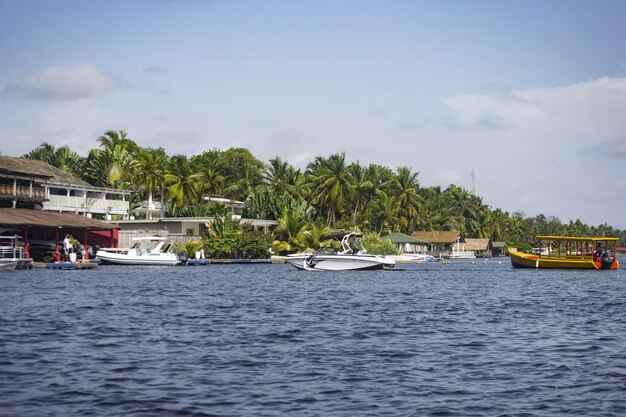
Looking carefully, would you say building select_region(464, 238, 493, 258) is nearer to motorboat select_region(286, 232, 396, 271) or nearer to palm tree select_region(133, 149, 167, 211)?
palm tree select_region(133, 149, 167, 211)

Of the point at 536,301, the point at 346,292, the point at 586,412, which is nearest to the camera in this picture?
the point at 586,412

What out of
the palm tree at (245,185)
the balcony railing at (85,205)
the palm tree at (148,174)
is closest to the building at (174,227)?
the balcony railing at (85,205)

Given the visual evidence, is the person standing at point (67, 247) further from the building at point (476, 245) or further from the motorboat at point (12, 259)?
the building at point (476, 245)

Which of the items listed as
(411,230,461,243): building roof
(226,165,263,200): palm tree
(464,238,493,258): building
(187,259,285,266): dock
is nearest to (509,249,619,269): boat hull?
(187,259,285,266): dock

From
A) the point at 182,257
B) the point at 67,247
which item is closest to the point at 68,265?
the point at 67,247

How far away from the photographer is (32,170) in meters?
77.1

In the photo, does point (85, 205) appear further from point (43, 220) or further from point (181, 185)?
point (43, 220)

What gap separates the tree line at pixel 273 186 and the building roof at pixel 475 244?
4.22 m

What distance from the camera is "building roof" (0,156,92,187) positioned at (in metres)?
73.8

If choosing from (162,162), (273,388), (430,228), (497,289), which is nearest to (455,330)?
(273,388)

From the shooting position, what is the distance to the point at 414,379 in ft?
55.9

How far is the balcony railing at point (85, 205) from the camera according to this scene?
3167 inches

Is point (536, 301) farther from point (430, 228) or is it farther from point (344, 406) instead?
point (430, 228)

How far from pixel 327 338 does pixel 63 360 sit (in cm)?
774
